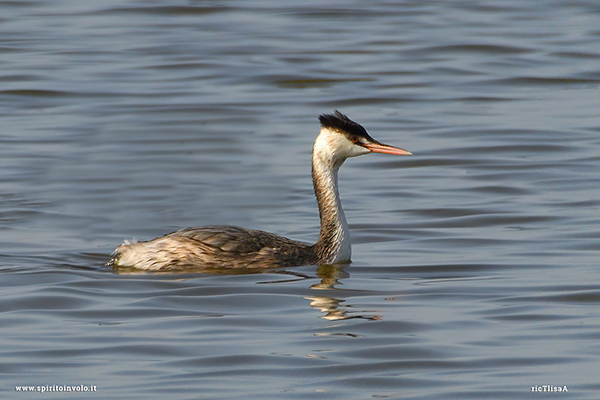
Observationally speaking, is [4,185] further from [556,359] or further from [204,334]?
[556,359]

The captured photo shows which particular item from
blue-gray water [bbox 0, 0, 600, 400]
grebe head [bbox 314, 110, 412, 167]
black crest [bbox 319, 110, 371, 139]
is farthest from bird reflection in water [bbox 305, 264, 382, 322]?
black crest [bbox 319, 110, 371, 139]

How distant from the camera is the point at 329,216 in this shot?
10367 millimetres

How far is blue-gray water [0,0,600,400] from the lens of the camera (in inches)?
285

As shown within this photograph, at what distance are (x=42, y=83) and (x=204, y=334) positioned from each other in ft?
40.8

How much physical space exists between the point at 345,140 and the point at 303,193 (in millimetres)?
3304

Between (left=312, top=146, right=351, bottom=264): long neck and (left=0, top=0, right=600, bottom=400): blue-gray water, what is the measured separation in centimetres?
19

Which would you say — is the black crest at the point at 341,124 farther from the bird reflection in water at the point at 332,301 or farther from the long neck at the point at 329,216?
the bird reflection in water at the point at 332,301

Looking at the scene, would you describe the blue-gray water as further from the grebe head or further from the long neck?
Result: the grebe head

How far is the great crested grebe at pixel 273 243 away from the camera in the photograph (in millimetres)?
9859

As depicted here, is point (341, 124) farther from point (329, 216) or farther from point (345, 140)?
point (329, 216)

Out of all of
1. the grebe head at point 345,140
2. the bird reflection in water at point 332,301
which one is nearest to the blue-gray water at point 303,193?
the bird reflection in water at point 332,301

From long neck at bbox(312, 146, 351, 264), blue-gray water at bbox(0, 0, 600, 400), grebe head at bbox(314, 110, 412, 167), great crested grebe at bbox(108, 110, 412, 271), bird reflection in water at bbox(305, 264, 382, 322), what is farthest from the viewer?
long neck at bbox(312, 146, 351, 264)

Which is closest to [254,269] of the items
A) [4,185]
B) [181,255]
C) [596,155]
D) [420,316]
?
[181,255]

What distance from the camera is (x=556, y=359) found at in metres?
7.30
